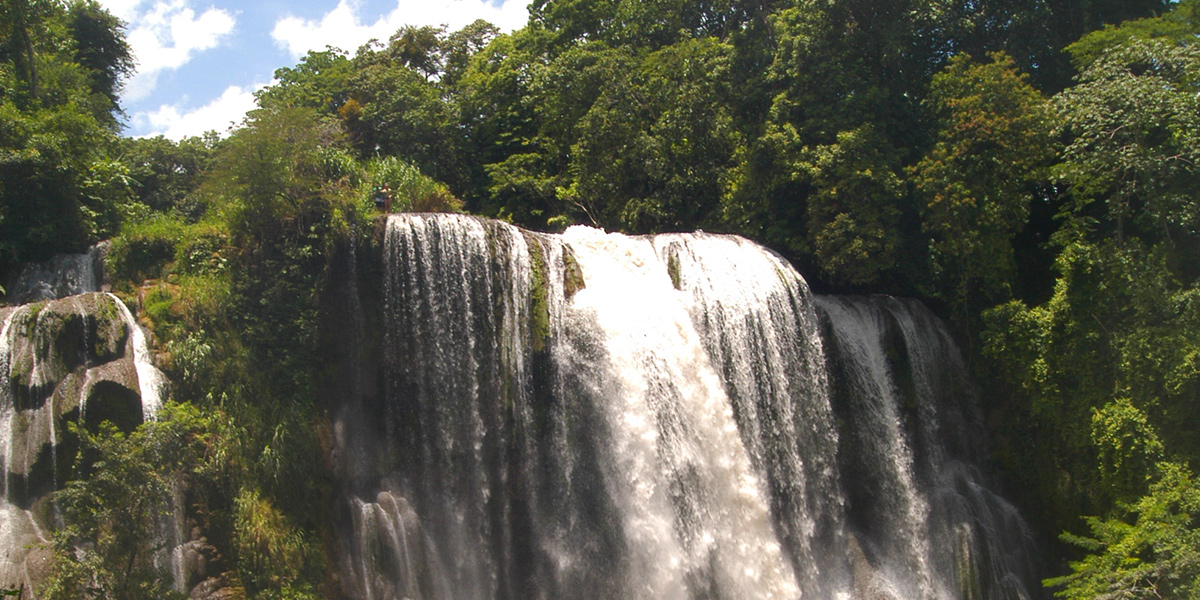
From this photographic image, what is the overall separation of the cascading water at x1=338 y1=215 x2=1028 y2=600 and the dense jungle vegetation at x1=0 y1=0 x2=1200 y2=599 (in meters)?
1.41

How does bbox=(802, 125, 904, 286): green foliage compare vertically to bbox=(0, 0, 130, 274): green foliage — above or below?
below

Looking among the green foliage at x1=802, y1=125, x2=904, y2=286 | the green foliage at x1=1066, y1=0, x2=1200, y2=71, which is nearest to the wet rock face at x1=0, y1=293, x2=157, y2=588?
the green foliage at x1=802, y1=125, x2=904, y2=286

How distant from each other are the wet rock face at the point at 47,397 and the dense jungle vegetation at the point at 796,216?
532 mm

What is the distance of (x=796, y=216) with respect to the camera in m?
19.7

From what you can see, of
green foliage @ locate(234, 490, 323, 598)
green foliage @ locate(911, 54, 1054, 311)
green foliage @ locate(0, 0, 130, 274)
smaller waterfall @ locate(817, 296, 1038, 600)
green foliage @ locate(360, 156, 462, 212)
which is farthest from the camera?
green foliage @ locate(911, 54, 1054, 311)

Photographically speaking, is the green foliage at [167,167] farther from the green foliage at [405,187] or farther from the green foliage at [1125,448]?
the green foliage at [1125,448]

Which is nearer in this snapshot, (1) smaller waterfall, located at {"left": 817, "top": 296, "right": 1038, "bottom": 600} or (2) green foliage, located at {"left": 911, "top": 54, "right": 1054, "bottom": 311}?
(1) smaller waterfall, located at {"left": 817, "top": 296, "right": 1038, "bottom": 600}

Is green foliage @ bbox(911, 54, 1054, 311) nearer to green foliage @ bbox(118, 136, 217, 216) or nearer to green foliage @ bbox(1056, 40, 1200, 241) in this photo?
green foliage @ bbox(1056, 40, 1200, 241)

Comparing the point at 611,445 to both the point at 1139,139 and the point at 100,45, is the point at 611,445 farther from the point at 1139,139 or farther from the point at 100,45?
the point at 100,45

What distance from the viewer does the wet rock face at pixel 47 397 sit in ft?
38.6

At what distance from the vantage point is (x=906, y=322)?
18.1 m

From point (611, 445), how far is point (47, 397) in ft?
27.5

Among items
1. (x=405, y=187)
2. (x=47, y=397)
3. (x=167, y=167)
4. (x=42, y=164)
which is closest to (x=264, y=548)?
(x=47, y=397)

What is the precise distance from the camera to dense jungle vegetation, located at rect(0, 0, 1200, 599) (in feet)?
43.9
